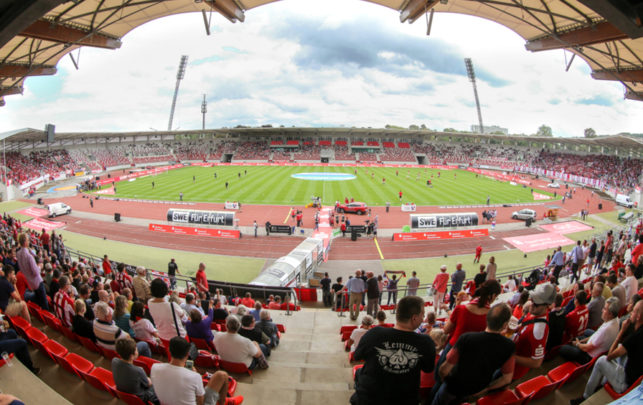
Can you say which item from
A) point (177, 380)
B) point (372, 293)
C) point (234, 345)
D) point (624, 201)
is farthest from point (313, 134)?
point (177, 380)

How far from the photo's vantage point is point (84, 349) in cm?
542

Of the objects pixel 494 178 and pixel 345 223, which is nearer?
pixel 345 223

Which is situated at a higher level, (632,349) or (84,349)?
(632,349)

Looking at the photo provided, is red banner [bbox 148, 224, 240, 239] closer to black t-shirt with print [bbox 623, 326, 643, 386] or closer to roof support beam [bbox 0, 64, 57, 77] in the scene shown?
roof support beam [bbox 0, 64, 57, 77]

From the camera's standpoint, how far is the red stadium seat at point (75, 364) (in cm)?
432

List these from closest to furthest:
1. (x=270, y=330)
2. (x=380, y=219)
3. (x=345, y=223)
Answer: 1. (x=270, y=330)
2. (x=345, y=223)
3. (x=380, y=219)

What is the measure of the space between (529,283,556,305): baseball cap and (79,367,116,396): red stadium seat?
4980 millimetres

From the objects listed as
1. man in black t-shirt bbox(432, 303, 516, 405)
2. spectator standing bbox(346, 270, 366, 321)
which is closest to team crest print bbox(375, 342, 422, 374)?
man in black t-shirt bbox(432, 303, 516, 405)

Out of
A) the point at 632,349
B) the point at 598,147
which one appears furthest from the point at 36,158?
the point at 598,147

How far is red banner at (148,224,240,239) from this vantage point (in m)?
22.4

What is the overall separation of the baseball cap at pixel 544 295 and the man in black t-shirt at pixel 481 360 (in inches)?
29.4

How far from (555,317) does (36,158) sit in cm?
6207

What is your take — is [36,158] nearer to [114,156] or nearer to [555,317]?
[114,156]

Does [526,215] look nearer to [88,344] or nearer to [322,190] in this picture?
[322,190]
